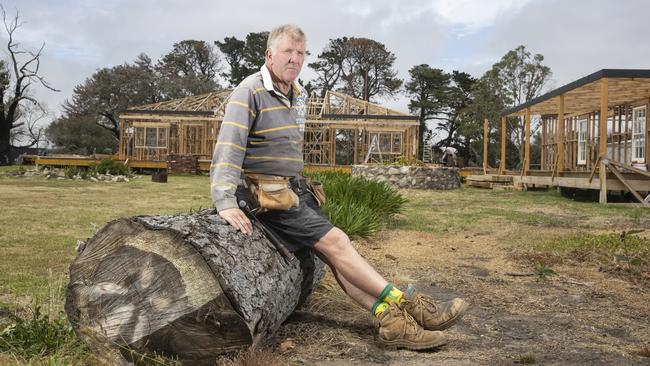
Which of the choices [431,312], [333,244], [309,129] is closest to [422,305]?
[431,312]

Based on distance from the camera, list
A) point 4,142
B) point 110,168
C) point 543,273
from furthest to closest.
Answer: point 4,142
point 110,168
point 543,273

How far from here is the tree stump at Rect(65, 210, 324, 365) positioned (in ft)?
8.70

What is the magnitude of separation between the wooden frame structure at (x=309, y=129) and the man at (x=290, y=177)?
26068 millimetres

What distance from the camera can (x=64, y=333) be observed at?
305 cm

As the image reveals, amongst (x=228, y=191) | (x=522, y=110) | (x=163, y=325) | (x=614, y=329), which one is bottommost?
(x=614, y=329)

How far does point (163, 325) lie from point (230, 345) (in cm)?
35

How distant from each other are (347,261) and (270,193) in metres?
0.58

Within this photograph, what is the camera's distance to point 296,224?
321cm

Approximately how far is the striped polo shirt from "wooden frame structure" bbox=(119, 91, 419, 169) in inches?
1025

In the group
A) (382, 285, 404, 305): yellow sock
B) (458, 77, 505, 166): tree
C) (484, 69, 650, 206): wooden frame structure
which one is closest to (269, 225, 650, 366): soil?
(382, 285, 404, 305): yellow sock

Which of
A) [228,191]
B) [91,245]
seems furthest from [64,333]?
[228,191]

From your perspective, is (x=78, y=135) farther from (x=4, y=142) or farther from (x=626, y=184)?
(x=626, y=184)

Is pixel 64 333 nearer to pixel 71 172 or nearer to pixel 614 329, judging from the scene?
pixel 614 329

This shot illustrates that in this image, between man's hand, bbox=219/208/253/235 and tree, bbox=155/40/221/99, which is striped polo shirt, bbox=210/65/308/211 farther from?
tree, bbox=155/40/221/99
